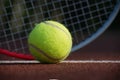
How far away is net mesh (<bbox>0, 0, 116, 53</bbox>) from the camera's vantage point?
124 inches

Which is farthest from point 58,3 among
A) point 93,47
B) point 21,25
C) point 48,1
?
point 93,47

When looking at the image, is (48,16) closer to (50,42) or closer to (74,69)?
(74,69)

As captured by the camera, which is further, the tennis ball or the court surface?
the court surface

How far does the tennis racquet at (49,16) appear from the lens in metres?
3.14

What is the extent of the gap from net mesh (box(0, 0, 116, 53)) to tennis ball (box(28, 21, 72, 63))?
59cm

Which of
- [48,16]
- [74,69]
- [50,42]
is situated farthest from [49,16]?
[50,42]

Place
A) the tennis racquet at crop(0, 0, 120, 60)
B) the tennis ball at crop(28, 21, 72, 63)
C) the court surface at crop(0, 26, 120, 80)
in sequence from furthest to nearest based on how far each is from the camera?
the tennis racquet at crop(0, 0, 120, 60) < the court surface at crop(0, 26, 120, 80) < the tennis ball at crop(28, 21, 72, 63)

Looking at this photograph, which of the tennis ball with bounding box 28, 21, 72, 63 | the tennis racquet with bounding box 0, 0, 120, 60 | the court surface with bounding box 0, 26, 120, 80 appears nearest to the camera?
the tennis ball with bounding box 28, 21, 72, 63

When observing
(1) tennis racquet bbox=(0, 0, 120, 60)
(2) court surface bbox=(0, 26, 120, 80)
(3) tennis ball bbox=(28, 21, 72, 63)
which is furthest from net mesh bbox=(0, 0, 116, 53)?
(3) tennis ball bbox=(28, 21, 72, 63)

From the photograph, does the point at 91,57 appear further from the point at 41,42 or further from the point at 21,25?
the point at 41,42

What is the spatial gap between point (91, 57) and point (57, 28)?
122 cm

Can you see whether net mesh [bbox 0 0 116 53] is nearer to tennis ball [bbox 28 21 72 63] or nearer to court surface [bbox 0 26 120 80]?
court surface [bbox 0 26 120 80]

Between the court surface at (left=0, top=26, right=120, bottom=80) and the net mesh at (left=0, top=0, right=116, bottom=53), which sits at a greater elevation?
the net mesh at (left=0, top=0, right=116, bottom=53)

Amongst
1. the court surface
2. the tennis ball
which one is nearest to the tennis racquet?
the court surface
